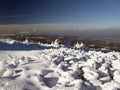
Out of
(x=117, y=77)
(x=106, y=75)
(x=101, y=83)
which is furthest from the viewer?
(x=106, y=75)

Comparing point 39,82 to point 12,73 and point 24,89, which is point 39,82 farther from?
point 12,73

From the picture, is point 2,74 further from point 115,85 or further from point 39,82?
point 115,85

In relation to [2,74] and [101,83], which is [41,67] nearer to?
[2,74]

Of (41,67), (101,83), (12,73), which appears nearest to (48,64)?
(41,67)

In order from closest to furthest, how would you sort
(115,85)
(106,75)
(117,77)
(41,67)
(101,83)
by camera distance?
(115,85)
(101,83)
(117,77)
(106,75)
(41,67)

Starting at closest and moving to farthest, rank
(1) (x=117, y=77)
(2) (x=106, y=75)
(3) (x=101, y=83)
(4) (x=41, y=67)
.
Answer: (3) (x=101, y=83)
(1) (x=117, y=77)
(2) (x=106, y=75)
(4) (x=41, y=67)

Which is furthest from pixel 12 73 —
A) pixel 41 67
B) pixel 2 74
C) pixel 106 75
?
pixel 106 75

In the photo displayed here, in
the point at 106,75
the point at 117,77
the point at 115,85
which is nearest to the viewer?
the point at 115,85

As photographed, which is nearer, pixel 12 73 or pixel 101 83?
pixel 101 83

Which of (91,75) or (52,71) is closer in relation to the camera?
(91,75)
